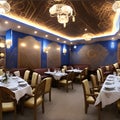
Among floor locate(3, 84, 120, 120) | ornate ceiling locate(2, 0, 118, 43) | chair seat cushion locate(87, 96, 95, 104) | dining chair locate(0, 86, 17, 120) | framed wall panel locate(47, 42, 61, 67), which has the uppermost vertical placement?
ornate ceiling locate(2, 0, 118, 43)

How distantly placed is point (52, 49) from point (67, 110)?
7.27 meters

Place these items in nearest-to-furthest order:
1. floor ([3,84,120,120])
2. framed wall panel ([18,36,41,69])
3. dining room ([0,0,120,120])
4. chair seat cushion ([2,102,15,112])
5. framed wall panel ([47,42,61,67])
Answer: chair seat cushion ([2,102,15,112])
floor ([3,84,120,120])
dining room ([0,0,120,120])
framed wall panel ([18,36,41,69])
framed wall panel ([47,42,61,67])

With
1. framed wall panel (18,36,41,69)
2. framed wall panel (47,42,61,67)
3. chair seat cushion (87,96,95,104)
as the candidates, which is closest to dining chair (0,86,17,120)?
chair seat cushion (87,96,95,104)

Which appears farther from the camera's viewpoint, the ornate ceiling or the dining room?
the ornate ceiling

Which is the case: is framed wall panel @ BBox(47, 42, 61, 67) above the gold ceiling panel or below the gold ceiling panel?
below

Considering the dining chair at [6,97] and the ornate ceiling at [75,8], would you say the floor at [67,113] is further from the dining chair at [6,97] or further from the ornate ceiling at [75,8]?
the ornate ceiling at [75,8]

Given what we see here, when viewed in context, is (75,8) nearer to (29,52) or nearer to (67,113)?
(67,113)

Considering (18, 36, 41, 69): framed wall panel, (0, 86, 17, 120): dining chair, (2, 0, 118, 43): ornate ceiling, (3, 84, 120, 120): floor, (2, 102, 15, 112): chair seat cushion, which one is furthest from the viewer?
(18, 36, 41, 69): framed wall panel

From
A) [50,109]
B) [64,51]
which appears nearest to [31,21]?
[50,109]

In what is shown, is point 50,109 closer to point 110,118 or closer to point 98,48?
point 110,118

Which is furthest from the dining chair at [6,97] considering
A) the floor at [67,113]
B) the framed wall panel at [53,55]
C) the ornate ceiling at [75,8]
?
the framed wall panel at [53,55]

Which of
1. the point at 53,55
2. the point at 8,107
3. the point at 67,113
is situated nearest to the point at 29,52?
the point at 53,55

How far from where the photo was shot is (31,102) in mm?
3447

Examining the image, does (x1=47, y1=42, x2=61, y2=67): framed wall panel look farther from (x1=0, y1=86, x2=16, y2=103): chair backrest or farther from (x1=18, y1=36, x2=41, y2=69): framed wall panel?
(x1=0, y1=86, x2=16, y2=103): chair backrest
